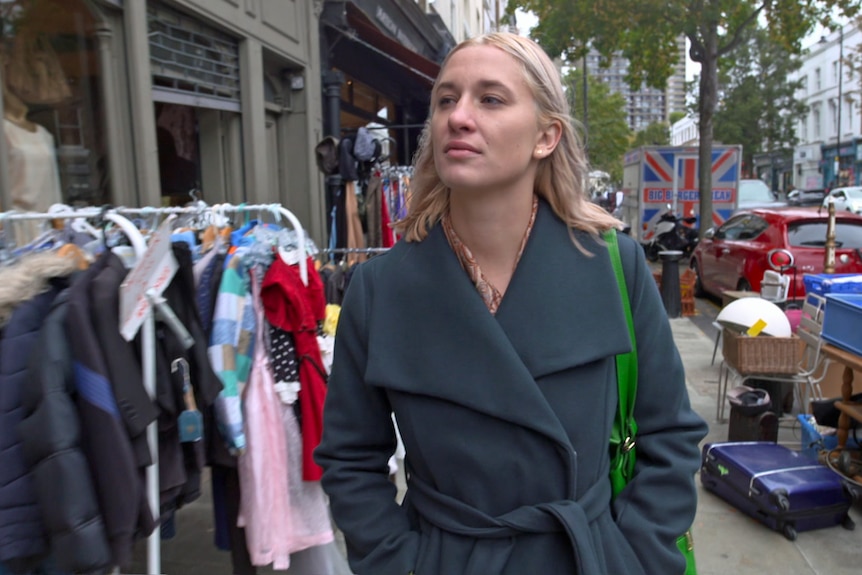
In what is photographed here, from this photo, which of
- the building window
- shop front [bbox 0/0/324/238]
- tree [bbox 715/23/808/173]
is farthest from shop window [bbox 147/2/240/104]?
the building window

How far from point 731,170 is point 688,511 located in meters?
17.9

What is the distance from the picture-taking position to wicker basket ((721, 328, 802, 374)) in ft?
17.3

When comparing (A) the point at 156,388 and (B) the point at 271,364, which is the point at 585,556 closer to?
(A) the point at 156,388

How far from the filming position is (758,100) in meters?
47.8

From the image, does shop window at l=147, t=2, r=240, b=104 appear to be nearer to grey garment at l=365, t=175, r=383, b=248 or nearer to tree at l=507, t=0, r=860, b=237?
grey garment at l=365, t=175, r=383, b=248

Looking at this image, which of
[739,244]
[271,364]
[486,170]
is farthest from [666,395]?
[739,244]

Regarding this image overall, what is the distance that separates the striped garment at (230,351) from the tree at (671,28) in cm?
1403

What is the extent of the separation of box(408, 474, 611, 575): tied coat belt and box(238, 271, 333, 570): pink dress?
1.84 metres

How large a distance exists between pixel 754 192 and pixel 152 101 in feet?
76.8

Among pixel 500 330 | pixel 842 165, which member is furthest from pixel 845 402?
pixel 842 165

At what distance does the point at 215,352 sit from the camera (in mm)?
3131

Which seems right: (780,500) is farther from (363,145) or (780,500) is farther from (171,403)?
(363,145)

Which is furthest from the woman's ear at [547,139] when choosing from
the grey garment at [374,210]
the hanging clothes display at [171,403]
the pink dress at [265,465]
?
the grey garment at [374,210]

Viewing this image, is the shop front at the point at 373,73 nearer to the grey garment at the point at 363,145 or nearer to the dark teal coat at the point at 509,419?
the grey garment at the point at 363,145
